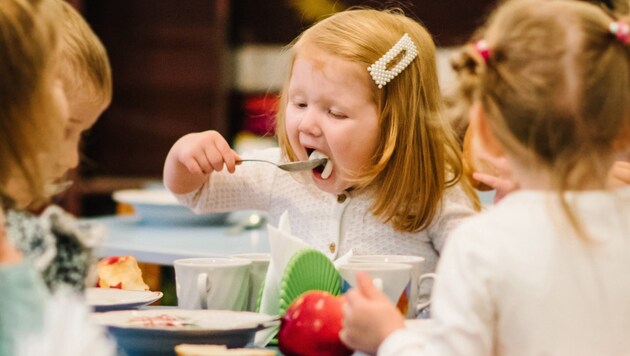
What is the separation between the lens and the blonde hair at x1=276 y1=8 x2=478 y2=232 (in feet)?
4.89

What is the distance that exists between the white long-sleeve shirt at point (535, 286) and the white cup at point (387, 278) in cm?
25

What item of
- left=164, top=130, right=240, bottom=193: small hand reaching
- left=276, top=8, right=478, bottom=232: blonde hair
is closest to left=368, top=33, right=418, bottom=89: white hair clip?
left=276, top=8, right=478, bottom=232: blonde hair

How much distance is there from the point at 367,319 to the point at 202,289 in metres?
0.31

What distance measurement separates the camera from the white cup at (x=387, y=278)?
109 centimetres

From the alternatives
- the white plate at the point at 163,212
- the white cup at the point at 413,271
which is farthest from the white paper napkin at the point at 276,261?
the white plate at the point at 163,212

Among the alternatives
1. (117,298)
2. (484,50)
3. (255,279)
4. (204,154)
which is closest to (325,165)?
(204,154)

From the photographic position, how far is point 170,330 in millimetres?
978

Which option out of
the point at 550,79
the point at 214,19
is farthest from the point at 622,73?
the point at 214,19

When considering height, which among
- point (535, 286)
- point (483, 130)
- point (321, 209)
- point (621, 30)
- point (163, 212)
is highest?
point (621, 30)

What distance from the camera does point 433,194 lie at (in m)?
1.52

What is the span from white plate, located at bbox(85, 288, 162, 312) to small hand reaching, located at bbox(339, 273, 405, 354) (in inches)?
13.4

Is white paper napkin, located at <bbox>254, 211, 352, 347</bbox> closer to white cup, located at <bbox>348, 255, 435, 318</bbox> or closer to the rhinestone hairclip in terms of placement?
white cup, located at <bbox>348, 255, 435, 318</bbox>

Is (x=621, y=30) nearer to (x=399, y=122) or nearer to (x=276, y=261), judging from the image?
(x=276, y=261)

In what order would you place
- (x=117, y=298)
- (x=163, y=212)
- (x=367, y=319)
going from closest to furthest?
(x=367, y=319)
(x=117, y=298)
(x=163, y=212)
